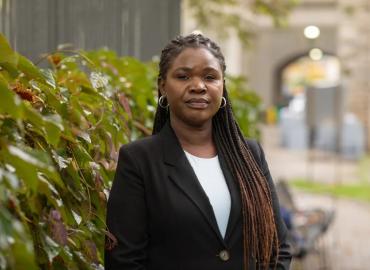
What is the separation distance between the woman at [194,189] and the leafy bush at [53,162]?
11 centimetres

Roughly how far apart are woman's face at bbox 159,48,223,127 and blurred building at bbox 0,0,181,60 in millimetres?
2192

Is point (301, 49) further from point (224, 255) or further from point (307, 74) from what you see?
point (224, 255)

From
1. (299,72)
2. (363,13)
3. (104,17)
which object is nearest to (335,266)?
(104,17)

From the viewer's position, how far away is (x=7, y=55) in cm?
215

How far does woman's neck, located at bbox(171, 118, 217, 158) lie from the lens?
9.46ft

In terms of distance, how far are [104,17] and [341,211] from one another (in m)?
11.0

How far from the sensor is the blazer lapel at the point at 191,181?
2.71m

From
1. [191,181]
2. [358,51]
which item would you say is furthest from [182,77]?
[358,51]

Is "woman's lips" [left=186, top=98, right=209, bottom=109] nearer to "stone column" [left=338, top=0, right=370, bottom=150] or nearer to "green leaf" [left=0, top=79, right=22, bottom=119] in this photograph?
"green leaf" [left=0, top=79, right=22, bottom=119]

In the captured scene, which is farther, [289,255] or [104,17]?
[104,17]

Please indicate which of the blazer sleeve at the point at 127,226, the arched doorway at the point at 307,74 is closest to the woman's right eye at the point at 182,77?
the blazer sleeve at the point at 127,226

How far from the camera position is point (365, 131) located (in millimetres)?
31781

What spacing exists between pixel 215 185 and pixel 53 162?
1.78ft

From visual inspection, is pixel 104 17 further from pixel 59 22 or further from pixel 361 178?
pixel 361 178
